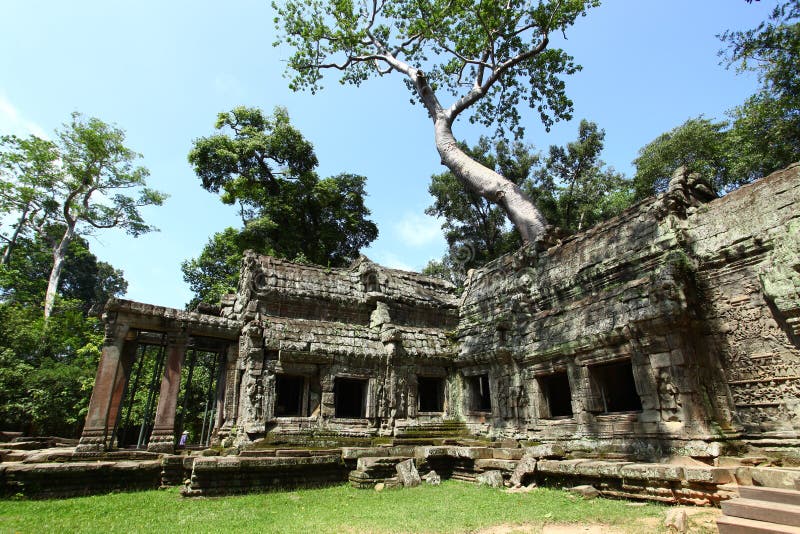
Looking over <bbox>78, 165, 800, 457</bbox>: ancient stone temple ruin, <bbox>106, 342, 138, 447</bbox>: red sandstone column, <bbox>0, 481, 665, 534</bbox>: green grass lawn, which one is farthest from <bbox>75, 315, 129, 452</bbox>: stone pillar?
<bbox>0, 481, 665, 534</bbox>: green grass lawn

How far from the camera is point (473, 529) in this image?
5.47 metres

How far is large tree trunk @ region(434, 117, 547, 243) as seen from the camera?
14.8m

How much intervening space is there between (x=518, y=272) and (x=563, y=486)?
250 inches

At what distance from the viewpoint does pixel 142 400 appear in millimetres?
18109

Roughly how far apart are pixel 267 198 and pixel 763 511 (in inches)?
941

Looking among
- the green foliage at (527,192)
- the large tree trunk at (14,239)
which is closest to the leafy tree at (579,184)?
the green foliage at (527,192)

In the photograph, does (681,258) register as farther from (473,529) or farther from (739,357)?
(473,529)

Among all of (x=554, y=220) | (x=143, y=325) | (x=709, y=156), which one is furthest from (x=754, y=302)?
(x=554, y=220)

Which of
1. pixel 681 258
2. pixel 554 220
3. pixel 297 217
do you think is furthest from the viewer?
pixel 554 220

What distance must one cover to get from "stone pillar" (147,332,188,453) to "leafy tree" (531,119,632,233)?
22.6 meters

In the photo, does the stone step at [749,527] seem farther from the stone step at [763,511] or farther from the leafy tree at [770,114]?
the leafy tree at [770,114]

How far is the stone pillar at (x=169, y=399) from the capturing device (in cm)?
1020

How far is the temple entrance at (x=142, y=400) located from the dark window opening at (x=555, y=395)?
9712 mm

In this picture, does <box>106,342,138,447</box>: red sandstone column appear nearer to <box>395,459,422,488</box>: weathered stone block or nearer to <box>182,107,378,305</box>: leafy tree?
<box>395,459,422,488</box>: weathered stone block
